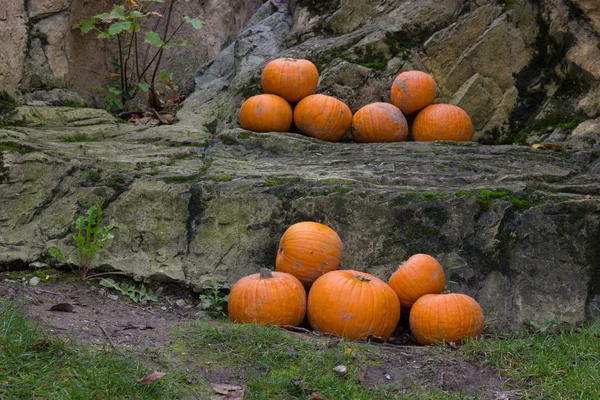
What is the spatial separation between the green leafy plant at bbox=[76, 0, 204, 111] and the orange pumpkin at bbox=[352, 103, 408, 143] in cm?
203

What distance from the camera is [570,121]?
19.9 ft

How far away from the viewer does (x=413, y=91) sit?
604 centimetres

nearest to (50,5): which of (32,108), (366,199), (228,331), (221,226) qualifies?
(32,108)

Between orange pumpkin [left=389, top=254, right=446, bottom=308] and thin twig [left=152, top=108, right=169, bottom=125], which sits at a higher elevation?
thin twig [left=152, top=108, right=169, bottom=125]

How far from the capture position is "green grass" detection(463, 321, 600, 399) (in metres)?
3.07

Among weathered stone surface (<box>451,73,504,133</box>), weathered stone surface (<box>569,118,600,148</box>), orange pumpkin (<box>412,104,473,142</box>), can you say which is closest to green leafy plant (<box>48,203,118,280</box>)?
orange pumpkin (<box>412,104,473,142</box>)

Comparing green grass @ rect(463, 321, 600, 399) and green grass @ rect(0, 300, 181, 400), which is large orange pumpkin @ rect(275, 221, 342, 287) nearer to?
green grass @ rect(463, 321, 600, 399)

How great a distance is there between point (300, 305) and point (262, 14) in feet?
16.5

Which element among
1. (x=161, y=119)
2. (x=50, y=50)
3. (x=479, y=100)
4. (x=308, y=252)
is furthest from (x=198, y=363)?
(x=50, y=50)

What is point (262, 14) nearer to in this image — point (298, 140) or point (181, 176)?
point (298, 140)

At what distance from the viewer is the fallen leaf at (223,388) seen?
2877mm

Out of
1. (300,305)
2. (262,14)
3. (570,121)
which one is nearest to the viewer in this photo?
(300,305)

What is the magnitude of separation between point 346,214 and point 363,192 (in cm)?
20

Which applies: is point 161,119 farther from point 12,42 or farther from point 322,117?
point 322,117
